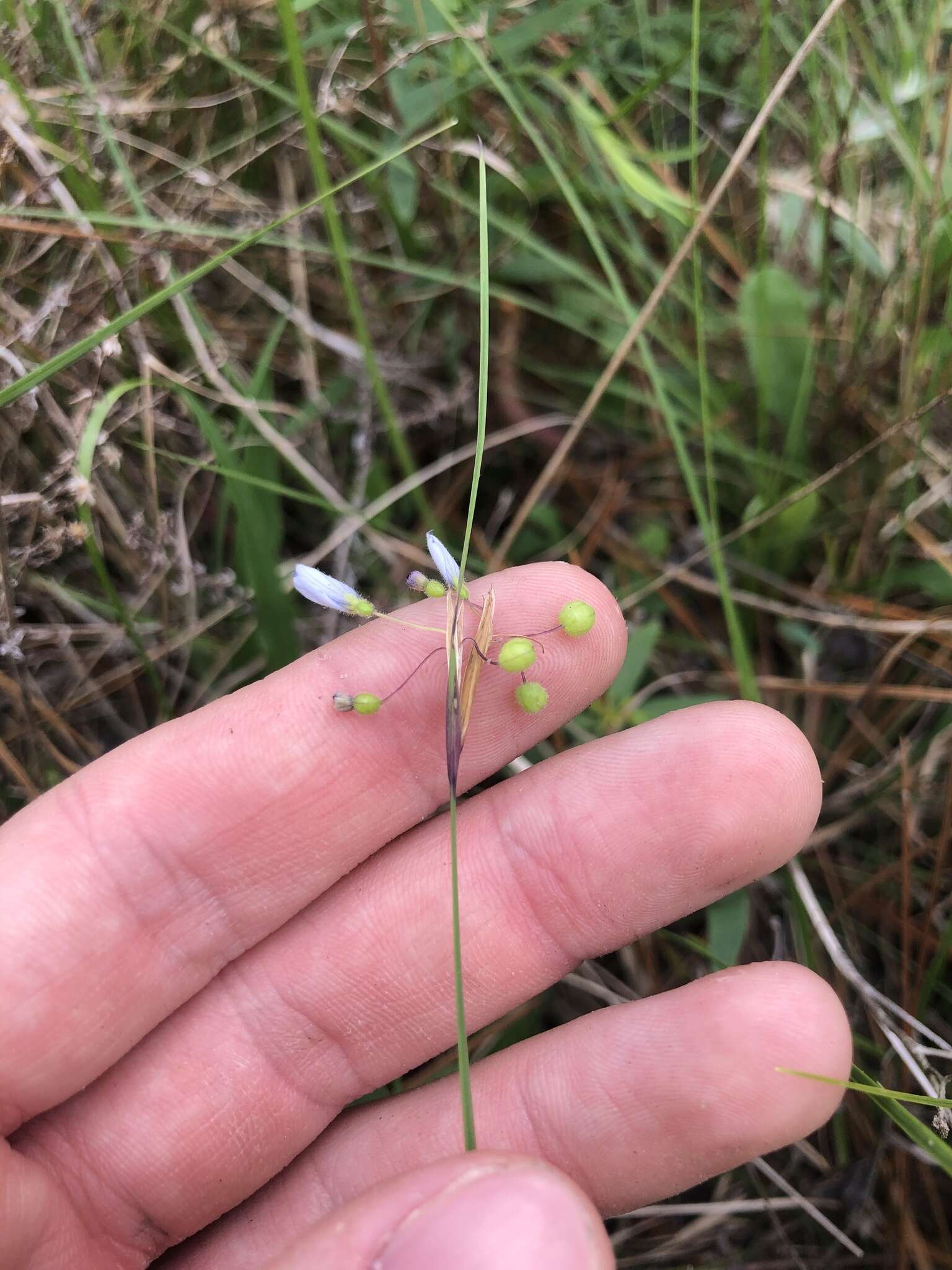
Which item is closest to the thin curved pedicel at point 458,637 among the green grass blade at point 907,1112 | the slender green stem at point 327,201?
the slender green stem at point 327,201

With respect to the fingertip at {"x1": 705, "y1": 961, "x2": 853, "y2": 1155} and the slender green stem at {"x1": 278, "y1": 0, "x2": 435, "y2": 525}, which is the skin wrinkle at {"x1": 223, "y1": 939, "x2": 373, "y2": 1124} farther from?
the slender green stem at {"x1": 278, "y1": 0, "x2": 435, "y2": 525}

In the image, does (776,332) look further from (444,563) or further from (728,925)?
(728,925)

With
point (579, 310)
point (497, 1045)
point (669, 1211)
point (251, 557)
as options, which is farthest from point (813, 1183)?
point (579, 310)

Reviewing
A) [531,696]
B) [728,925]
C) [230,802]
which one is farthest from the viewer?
[728,925]

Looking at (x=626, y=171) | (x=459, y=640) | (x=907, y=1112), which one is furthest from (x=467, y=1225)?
(x=626, y=171)

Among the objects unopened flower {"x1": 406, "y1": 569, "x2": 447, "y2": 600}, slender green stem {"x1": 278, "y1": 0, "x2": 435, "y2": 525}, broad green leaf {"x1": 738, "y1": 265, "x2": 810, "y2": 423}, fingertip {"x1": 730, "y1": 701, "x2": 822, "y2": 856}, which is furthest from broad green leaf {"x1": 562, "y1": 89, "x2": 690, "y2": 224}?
fingertip {"x1": 730, "y1": 701, "x2": 822, "y2": 856}
